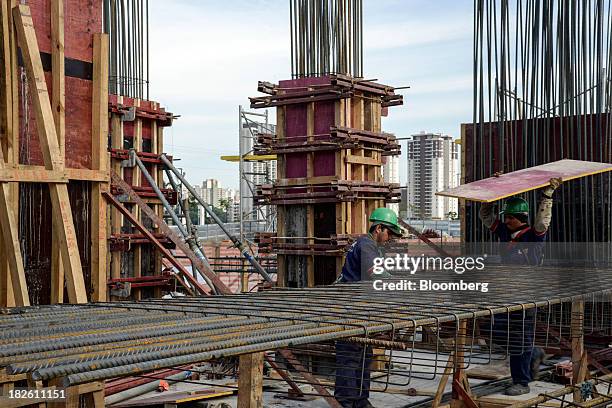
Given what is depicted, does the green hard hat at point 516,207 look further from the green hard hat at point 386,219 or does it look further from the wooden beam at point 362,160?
the wooden beam at point 362,160

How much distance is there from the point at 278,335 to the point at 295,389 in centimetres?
527

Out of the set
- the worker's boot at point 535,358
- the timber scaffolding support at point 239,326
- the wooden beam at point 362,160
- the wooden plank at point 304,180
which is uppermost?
the wooden beam at point 362,160

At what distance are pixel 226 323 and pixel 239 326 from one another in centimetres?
14

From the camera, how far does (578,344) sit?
8.01 m

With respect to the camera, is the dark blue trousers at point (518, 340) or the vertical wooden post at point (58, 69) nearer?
the vertical wooden post at point (58, 69)

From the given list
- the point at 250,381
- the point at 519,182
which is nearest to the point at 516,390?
the point at 519,182

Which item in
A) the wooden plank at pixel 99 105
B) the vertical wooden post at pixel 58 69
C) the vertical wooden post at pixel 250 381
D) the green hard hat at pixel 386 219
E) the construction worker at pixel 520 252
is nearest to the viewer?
the vertical wooden post at pixel 250 381

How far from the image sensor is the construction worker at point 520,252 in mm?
8062

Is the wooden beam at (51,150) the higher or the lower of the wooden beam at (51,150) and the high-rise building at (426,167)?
the lower

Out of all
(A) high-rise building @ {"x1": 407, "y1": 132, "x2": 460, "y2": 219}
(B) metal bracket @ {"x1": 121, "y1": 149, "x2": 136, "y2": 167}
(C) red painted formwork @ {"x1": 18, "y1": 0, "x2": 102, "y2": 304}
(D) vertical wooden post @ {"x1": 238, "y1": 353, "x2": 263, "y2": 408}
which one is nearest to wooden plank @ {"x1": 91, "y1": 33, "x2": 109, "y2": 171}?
(C) red painted formwork @ {"x1": 18, "y1": 0, "x2": 102, "y2": 304}

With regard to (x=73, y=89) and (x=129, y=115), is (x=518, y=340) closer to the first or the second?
(x=73, y=89)

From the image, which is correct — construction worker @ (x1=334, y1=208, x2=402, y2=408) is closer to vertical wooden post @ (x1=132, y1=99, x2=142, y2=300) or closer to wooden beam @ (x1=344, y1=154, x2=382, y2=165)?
wooden beam @ (x1=344, y1=154, x2=382, y2=165)

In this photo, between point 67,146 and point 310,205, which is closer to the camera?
point 67,146

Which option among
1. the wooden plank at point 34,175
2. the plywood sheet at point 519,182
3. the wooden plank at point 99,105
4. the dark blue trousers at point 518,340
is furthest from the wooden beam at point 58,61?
the dark blue trousers at point 518,340
